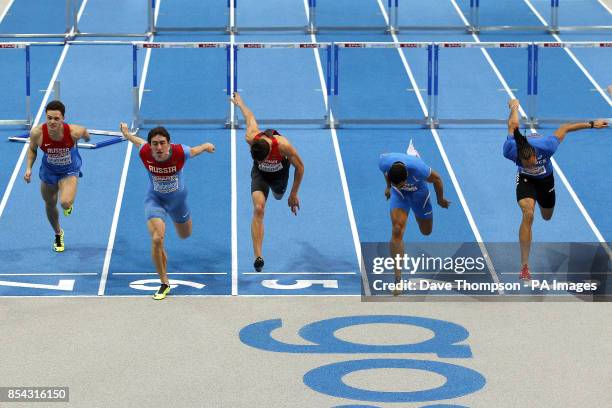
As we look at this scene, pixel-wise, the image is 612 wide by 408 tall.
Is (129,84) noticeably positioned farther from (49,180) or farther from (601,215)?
(601,215)

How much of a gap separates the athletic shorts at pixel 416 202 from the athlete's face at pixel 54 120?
13.2 feet

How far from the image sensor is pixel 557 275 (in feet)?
66.4

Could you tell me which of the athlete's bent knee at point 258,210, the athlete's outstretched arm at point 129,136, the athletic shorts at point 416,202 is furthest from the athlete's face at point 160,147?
the athletic shorts at point 416,202

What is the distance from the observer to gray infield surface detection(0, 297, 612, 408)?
650 inches

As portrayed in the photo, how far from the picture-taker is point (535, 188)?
1992 cm

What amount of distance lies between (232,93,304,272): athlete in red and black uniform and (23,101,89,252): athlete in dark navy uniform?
Result: 6.77 ft

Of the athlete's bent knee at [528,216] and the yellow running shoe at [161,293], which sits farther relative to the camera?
the athlete's bent knee at [528,216]

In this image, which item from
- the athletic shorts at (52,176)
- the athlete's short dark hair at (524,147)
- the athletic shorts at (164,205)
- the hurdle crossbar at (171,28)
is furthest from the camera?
the hurdle crossbar at (171,28)

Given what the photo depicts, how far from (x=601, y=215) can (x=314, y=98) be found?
20.4 ft

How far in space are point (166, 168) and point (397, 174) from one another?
2.62 meters

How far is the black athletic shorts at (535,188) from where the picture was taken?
1986cm

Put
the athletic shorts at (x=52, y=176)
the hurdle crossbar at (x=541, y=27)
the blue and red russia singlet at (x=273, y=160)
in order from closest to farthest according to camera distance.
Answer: the blue and red russia singlet at (x=273, y=160)
the athletic shorts at (x=52, y=176)
the hurdle crossbar at (x=541, y=27)

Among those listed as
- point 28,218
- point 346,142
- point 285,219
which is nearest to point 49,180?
point 28,218

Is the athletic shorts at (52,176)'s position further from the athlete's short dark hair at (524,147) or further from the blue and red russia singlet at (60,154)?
the athlete's short dark hair at (524,147)
